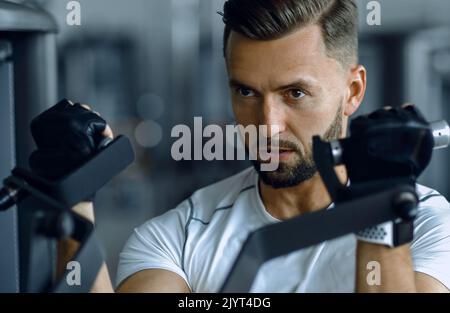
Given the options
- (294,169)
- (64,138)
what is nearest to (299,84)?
(294,169)

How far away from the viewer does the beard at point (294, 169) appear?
987 millimetres

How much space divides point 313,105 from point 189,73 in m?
2.74

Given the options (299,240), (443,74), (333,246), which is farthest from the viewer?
(443,74)

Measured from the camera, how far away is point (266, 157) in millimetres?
999

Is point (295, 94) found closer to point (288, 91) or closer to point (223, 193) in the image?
point (288, 91)

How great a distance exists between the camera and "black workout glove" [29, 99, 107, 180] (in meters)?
0.74

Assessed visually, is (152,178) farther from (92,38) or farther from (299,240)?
(299,240)

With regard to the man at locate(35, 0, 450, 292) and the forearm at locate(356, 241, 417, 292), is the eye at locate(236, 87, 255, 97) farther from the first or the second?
the forearm at locate(356, 241, 417, 292)

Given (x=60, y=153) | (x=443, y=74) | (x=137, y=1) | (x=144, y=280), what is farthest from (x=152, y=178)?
(x=60, y=153)

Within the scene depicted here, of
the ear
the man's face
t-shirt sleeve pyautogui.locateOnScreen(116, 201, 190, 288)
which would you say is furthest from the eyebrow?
t-shirt sleeve pyautogui.locateOnScreen(116, 201, 190, 288)

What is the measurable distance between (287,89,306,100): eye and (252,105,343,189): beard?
0.07 metres

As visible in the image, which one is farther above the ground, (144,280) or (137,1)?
(137,1)

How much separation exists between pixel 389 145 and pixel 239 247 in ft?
1.14

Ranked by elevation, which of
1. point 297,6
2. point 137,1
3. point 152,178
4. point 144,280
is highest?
point 137,1
